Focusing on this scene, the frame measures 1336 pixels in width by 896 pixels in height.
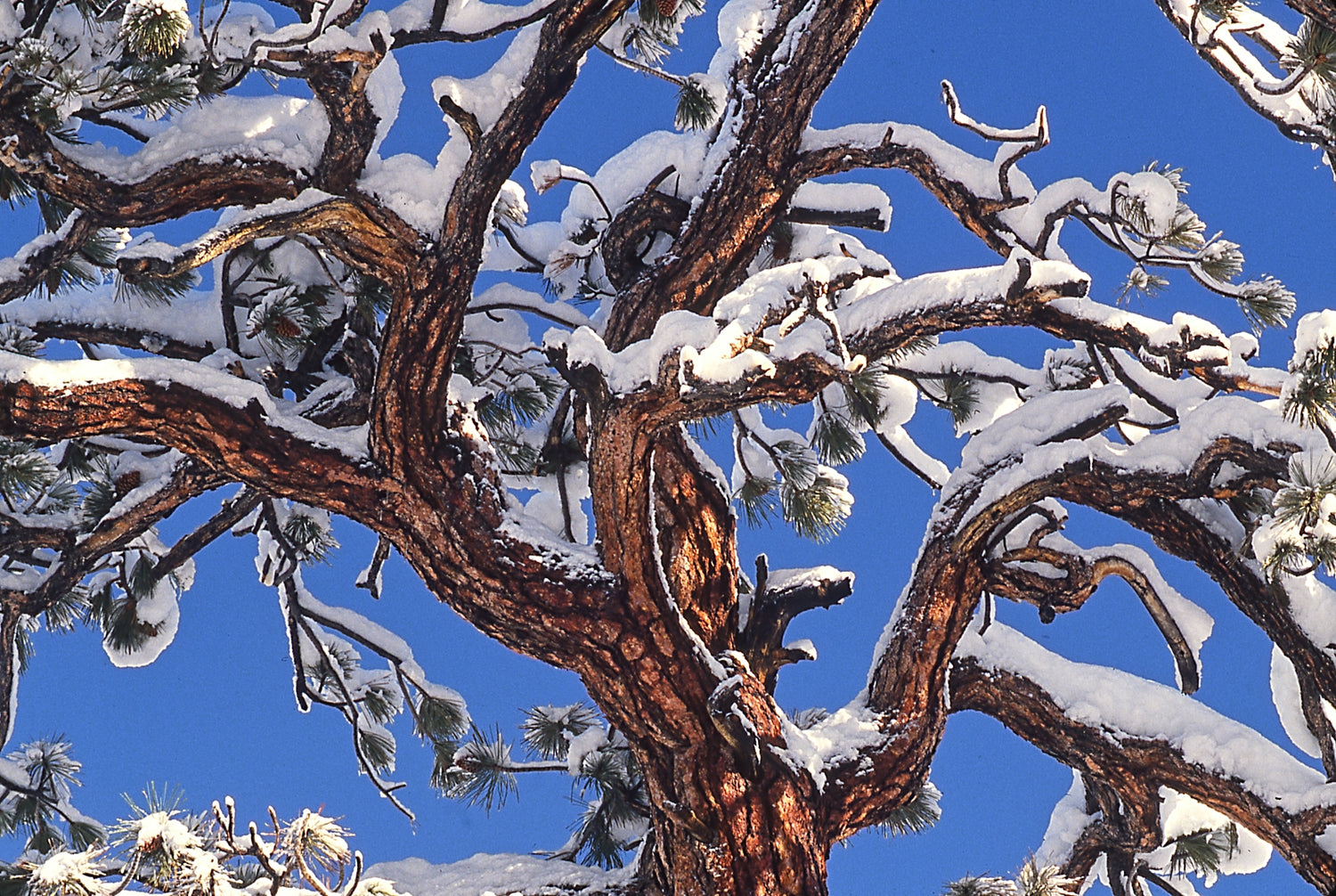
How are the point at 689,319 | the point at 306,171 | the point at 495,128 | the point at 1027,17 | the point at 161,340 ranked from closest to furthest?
1. the point at 689,319
2. the point at 495,128
3. the point at 306,171
4. the point at 161,340
5. the point at 1027,17

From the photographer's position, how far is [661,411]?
2.63 m

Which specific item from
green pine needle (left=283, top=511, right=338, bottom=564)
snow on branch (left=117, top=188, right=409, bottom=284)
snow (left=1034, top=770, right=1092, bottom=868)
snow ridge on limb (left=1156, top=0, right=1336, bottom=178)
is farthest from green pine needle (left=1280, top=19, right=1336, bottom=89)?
green pine needle (left=283, top=511, right=338, bottom=564)

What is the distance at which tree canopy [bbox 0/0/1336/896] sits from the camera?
271 cm

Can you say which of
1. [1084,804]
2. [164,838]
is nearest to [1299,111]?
[1084,804]

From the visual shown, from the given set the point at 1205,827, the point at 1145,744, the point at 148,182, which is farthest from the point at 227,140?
the point at 1205,827

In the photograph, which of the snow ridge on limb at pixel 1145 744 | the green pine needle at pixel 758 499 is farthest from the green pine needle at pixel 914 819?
the green pine needle at pixel 758 499

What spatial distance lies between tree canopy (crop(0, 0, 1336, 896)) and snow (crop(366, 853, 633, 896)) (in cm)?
5

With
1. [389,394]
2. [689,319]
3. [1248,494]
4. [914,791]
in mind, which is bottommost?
[914,791]

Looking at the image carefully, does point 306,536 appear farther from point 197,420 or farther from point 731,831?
point 731,831

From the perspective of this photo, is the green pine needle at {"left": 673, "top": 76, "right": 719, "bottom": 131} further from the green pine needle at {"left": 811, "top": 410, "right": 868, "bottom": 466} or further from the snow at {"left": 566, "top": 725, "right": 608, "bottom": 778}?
the snow at {"left": 566, "top": 725, "right": 608, "bottom": 778}

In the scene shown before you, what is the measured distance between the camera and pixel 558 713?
4457 millimetres

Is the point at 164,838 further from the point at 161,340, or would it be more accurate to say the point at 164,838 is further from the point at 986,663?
the point at 986,663

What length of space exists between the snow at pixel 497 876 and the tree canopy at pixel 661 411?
0.17 feet

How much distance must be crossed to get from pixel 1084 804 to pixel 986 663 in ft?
2.62
